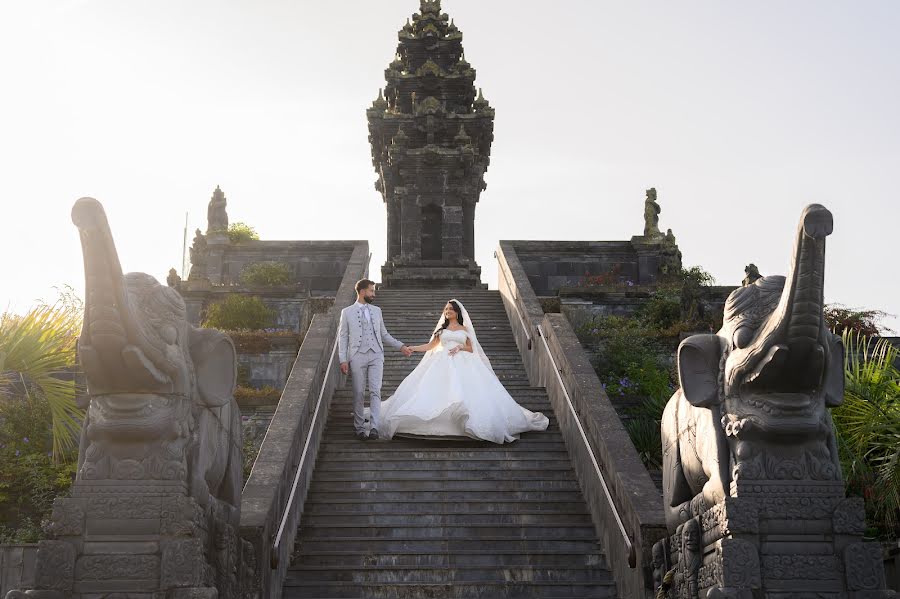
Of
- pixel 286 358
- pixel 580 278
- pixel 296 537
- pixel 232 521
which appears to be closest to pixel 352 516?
pixel 296 537

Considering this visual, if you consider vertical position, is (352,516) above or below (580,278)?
below

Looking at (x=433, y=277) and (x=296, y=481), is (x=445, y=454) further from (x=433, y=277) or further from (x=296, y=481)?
(x=433, y=277)

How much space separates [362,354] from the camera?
11.9m

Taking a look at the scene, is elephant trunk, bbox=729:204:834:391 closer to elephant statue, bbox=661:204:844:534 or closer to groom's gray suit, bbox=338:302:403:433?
elephant statue, bbox=661:204:844:534

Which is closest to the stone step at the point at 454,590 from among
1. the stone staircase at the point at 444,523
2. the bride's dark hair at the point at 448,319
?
the stone staircase at the point at 444,523

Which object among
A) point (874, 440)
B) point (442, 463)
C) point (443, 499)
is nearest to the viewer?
point (443, 499)

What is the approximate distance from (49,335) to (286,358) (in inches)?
195

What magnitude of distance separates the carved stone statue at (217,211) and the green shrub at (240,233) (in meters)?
0.27

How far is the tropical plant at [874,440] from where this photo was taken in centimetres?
1044

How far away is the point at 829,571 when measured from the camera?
21.0 ft

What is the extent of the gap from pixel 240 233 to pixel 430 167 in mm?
5501

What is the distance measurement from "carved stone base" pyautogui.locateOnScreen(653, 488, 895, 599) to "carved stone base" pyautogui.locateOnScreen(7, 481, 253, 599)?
3.07 metres

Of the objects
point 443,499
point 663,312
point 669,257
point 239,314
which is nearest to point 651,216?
point 669,257

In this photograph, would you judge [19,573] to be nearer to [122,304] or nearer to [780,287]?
[122,304]
